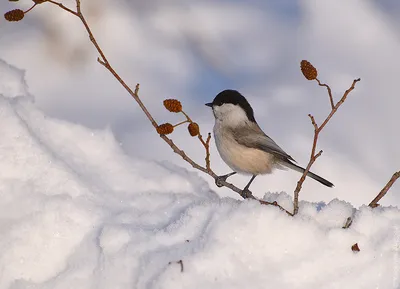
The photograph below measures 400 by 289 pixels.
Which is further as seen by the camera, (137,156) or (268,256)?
(137,156)

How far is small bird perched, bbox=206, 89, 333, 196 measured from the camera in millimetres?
3582

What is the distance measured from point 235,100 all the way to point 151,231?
1.62m

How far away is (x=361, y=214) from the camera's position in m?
A: 2.25

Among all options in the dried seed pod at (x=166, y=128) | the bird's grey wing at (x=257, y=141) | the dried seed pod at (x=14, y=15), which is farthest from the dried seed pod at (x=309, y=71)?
the bird's grey wing at (x=257, y=141)

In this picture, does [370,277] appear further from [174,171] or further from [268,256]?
[174,171]

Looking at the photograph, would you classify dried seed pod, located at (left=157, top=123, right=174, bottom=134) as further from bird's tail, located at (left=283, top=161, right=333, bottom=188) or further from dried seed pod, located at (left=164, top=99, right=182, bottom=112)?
bird's tail, located at (left=283, top=161, right=333, bottom=188)

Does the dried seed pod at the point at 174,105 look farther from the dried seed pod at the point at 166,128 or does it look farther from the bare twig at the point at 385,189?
the bare twig at the point at 385,189

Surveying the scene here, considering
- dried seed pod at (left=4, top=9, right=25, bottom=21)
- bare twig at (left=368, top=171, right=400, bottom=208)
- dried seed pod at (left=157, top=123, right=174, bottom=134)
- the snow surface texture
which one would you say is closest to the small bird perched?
the snow surface texture

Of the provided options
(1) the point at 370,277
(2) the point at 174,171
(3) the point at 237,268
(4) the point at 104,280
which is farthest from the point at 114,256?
(1) the point at 370,277

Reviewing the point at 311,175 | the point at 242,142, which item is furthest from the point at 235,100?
the point at 311,175

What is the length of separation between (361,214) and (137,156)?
118 centimetres

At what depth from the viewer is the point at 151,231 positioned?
2291 mm

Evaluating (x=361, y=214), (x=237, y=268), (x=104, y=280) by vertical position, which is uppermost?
(x=361, y=214)

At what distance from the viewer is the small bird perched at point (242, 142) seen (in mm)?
3582
